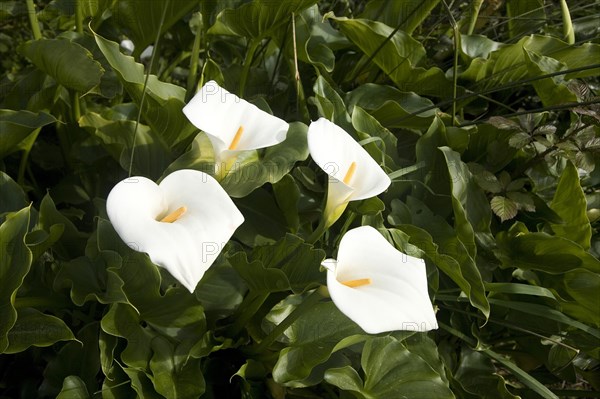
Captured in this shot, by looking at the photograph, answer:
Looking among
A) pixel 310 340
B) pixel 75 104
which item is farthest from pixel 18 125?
pixel 310 340

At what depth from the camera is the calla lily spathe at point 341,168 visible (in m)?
0.79

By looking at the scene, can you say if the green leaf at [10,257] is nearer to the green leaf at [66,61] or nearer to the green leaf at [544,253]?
the green leaf at [66,61]

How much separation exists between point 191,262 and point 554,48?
95cm

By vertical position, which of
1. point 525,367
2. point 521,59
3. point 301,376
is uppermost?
point 521,59

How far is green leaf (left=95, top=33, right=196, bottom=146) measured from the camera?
97 cm

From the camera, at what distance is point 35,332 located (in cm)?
83

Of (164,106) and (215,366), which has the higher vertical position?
(164,106)

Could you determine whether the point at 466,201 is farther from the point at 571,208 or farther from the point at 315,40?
the point at 315,40

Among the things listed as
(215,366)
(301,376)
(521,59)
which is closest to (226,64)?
(521,59)

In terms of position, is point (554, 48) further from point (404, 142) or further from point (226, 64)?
point (226, 64)

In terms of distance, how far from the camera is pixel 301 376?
86 centimetres

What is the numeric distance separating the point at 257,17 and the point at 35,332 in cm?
64

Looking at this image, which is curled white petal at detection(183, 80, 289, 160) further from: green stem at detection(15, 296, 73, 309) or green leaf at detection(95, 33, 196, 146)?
green stem at detection(15, 296, 73, 309)

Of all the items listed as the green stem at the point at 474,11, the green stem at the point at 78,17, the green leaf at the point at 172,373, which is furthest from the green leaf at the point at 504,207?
the green stem at the point at 78,17
